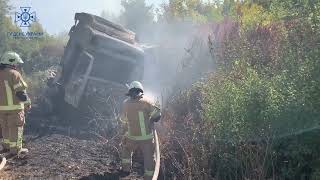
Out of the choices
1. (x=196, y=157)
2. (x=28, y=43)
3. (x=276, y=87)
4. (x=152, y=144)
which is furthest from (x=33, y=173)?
(x=28, y=43)

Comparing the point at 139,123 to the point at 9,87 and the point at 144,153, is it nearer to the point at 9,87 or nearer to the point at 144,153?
the point at 144,153

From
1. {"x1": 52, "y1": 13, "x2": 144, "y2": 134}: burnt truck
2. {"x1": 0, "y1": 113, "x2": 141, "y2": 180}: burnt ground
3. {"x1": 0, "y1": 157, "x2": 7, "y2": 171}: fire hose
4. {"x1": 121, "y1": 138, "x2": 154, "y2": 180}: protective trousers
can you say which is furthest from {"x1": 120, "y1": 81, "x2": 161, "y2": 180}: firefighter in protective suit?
{"x1": 52, "y1": 13, "x2": 144, "y2": 134}: burnt truck

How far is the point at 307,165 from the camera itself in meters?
5.52

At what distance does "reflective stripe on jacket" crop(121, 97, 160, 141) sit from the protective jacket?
7.41 ft

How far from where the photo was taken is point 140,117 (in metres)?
6.73

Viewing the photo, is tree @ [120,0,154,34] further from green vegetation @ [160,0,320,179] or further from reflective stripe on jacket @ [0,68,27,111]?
green vegetation @ [160,0,320,179]

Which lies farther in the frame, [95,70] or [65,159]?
[95,70]

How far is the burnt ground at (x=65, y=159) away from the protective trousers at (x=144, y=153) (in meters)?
0.28

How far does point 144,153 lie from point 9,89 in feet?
9.72

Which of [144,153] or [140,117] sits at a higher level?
[140,117]

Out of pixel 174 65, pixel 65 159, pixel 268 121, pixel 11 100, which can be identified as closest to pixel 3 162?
pixel 65 159

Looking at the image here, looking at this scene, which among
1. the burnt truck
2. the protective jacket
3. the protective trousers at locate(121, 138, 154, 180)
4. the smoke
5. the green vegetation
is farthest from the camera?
the smoke

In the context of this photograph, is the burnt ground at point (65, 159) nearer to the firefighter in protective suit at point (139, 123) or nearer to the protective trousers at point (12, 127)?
the protective trousers at point (12, 127)

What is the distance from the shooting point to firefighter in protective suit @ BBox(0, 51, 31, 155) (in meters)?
7.69
